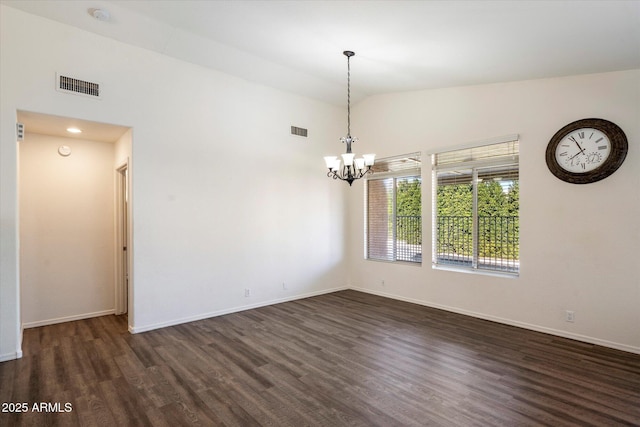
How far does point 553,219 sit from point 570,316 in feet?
3.87

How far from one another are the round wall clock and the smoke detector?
211 inches

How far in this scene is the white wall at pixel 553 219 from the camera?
3.61m

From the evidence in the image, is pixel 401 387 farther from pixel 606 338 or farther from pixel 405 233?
pixel 405 233

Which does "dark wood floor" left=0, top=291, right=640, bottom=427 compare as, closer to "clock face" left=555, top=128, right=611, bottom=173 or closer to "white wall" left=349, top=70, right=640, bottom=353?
"white wall" left=349, top=70, right=640, bottom=353

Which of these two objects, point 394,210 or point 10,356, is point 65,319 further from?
point 394,210

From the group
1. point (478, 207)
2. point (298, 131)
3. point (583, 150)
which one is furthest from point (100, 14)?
point (583, 150)

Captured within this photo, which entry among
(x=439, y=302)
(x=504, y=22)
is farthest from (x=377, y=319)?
(x=504, y=22)

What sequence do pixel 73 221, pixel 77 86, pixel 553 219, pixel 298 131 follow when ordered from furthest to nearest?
pixel 298 131 < pixel 73 221 < pixel 553 219 < pixel 77 86

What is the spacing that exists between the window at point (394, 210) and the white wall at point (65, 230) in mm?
→ 4452

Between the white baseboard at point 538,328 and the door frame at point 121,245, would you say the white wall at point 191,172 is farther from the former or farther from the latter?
the white baseboard at point 538,328

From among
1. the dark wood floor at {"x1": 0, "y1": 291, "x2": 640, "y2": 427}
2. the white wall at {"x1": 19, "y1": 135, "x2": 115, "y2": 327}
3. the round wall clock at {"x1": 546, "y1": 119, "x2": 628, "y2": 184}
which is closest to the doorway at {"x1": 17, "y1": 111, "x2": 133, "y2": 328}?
the white wall at {"x1": 19, "y1": 135, "x2": 115, "y2": 327}

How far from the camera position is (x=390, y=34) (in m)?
3.52

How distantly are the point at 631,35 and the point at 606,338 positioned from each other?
3133mm

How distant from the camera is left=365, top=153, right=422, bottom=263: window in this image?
18.7ft
